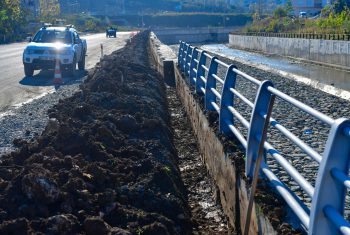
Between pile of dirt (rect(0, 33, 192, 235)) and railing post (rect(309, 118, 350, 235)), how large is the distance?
1.90 metres

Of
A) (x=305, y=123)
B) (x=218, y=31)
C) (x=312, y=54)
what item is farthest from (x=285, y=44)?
(x=218, y=31)

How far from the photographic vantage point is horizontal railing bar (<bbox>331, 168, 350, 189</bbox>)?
9.91 ft

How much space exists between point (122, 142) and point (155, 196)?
84.4 inches

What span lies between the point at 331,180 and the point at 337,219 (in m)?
0.24

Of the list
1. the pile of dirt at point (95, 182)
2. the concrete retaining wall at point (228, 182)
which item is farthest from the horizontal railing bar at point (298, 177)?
the pile of dirt at point (95, 182)

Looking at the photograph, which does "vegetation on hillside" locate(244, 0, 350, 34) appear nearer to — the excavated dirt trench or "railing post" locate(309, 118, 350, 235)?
the excavated dirt trench

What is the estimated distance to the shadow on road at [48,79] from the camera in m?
18.7

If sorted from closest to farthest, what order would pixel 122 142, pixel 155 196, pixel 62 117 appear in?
pixel 155 196 → pixel 122 142 → pixel 62 117

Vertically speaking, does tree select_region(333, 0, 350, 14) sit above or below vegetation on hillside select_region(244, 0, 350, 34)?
above

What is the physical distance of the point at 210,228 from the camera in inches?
252

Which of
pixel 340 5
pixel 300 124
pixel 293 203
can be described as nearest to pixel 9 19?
pixel 340 5

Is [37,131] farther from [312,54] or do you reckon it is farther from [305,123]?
[312,54]

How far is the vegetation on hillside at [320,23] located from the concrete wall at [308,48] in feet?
6.73

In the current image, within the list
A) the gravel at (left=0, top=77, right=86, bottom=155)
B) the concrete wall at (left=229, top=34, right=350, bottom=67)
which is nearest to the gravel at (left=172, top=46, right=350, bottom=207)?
the gravel at (left=0, top=77, right=86, bottom=155)
